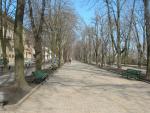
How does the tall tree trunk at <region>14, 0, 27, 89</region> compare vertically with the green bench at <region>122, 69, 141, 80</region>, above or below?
above

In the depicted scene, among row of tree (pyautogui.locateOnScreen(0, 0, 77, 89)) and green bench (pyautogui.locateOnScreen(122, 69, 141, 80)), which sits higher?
row of tree (pyautogui.locateOnScreen(0, 0, 77, 89))

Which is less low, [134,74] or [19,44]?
[19,44]

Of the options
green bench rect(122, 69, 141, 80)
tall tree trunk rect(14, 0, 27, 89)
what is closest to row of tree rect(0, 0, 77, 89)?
tall tree trunk rect(14, 0, 27, 89)

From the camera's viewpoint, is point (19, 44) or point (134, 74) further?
point (134, 74)

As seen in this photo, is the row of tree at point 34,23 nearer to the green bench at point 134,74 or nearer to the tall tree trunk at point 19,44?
the tall tree trunk at point 19,44

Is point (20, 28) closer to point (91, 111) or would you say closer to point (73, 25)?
point (91, 111)

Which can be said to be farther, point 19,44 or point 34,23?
point 34,23

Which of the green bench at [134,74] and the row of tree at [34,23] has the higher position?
the row of tree at [34,23]

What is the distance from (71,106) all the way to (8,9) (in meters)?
24.6

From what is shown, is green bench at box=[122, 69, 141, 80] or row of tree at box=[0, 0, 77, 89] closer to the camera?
row of tree at box=[0, 0, 77, 89]

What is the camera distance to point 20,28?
696 inches

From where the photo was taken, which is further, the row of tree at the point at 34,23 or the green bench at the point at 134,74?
the green bench at the point at 134,74

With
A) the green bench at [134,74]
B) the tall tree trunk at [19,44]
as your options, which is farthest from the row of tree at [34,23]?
the green bench at [134,74]

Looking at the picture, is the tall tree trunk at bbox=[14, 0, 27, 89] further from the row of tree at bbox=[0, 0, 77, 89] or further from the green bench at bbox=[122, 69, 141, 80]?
the green bench at bbox=[122, 69, 141, 80]
